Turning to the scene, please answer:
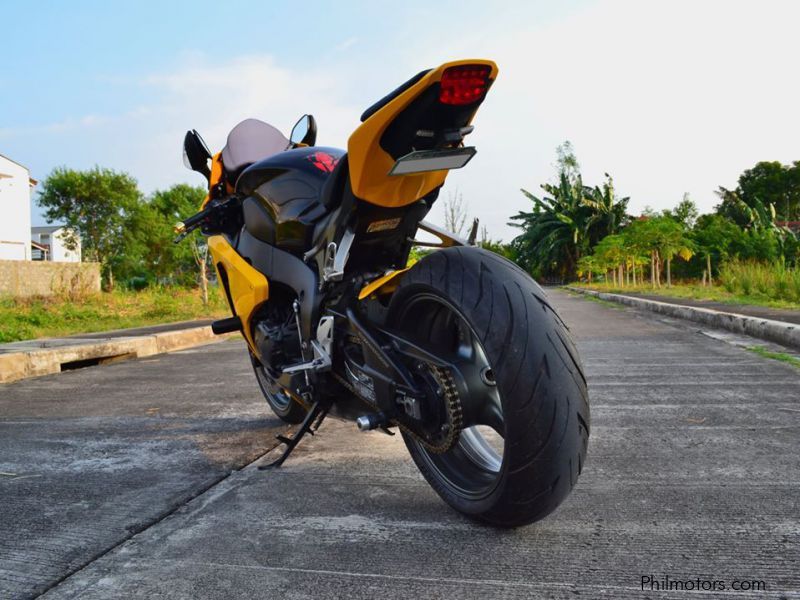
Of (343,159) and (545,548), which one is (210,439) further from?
(545,548)

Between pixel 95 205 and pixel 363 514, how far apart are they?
40.8 m

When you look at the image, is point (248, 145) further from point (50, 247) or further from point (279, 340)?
point (50, 247)

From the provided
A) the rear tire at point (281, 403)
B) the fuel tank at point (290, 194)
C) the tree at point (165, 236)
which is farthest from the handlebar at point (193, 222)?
the tree at point (165, 236)

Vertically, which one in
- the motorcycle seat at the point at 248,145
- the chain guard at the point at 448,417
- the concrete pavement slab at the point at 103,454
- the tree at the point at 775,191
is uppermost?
the tree at the point at 775,191

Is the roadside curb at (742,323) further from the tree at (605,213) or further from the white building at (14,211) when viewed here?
the white building at (14,211)

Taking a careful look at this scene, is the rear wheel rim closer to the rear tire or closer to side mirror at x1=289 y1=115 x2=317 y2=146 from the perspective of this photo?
the rear tire

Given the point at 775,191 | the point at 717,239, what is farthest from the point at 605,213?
the point at 775,191

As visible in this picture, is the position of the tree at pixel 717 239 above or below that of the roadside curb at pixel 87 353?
above

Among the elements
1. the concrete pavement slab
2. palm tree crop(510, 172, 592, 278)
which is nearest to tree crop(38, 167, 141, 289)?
palm tree crop(510, 172, 592, 278)

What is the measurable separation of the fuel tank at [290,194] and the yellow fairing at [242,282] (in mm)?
168

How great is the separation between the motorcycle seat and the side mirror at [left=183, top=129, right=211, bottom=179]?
0.29 meters

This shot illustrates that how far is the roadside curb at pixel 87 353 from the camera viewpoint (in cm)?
591

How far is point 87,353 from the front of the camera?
22.7 ft

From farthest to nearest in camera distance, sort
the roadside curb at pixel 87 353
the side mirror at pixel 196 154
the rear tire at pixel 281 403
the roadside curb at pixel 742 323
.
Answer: the roadside curb at pixel 742 323 → the roadside curb at pixel 87 353 → the side mirror at pixel 196 154 → the rear tire at pixel 281 403
